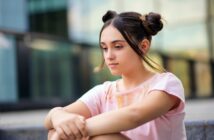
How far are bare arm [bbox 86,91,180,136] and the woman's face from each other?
0.24 metres

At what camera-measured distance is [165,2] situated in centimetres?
1523

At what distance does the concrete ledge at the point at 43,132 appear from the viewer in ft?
12.5

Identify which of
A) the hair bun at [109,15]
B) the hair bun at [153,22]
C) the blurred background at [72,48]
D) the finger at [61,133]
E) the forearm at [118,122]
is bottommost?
the blurred background at [72,48]

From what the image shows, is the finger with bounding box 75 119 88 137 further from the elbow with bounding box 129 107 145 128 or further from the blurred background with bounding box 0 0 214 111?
the blurred background with bounding box 0 0 214 111

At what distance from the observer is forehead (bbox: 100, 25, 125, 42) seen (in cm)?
278

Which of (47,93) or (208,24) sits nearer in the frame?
(47,93)

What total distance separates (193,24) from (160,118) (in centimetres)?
1217

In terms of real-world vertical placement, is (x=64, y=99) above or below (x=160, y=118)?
below

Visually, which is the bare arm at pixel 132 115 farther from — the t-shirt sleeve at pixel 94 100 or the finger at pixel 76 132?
the t-shirt sleeve at pixel 94 100

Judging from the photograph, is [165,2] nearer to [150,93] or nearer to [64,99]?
[64,99]

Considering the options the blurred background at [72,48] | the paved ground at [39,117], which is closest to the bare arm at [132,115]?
the paved ground at [39,117]

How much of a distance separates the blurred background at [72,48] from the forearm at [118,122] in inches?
304

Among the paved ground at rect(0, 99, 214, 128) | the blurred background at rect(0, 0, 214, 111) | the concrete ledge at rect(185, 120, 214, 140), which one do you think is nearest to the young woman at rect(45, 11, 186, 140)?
the concrete ledge at rect(185, 120, 214, 140)

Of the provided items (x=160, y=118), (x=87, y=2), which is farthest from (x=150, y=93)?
(x=87, y=2)
